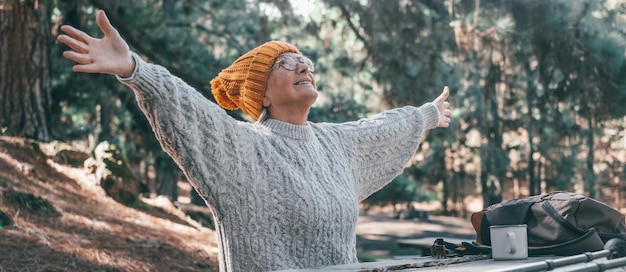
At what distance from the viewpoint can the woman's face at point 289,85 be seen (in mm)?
3014

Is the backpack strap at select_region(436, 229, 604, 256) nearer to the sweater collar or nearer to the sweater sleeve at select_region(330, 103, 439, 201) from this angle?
the sweater sleeve at select_region(330, 103, 439, 201)

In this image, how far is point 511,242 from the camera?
275 centimetres

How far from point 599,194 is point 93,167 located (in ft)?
59.5

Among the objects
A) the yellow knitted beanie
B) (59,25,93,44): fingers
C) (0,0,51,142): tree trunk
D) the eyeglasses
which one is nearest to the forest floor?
(0,0,51,142): tree trunk

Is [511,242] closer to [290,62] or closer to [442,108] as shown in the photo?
[290,62]

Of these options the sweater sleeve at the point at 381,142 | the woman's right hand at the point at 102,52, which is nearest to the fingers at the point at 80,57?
the woman's right hand at the point at 102,52

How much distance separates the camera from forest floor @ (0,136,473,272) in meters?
5.48

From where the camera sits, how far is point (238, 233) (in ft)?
9.04

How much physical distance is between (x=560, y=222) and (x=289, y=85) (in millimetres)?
1102

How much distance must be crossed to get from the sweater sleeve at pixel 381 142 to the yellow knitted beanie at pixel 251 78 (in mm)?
414

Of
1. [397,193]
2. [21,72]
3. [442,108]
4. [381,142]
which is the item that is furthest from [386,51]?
[381,142]

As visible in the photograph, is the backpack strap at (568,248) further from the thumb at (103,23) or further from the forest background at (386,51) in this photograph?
the forest background at (386,51)

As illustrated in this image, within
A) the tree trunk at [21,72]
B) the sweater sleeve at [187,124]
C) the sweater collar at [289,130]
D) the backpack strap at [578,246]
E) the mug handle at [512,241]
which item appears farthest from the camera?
the tree trunk at [21,72]

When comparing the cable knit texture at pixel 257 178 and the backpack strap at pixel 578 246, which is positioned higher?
the cable knit texture at pixel 257 178
